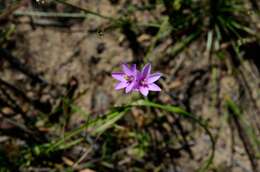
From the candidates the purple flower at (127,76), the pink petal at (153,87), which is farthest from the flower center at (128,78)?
the pink petal at (153,87)

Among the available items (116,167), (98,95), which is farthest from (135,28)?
(116,167)

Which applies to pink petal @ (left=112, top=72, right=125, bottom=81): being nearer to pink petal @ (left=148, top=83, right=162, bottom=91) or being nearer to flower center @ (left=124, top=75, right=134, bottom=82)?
flower center @ (left=124, top=75, right=134, bottom=82)

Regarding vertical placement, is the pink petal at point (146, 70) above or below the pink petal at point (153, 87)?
above

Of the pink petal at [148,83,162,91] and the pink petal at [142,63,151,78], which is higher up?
the pink petal at [142,63,151,78]

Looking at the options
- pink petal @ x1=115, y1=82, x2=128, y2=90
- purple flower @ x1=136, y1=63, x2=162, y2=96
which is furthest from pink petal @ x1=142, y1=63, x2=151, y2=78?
pink petal @ x1=115, y1=82, x2=128, y2=90

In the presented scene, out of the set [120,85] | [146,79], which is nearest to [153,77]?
[146,79]

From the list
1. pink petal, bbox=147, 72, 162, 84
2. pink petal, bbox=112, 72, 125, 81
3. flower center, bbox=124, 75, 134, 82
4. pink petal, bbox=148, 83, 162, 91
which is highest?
pink petal, bbox=112, 72, 125, 81

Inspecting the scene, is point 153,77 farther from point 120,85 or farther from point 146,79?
point 120,85

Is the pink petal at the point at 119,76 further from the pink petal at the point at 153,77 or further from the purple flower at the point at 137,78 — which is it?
the pink petal at the point at 153,77

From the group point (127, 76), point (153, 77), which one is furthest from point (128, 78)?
point (153, 77)

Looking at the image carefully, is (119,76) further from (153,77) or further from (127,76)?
(153,77)

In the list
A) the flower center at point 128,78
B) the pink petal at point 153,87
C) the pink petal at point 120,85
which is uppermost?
the flower center at point 128,78
